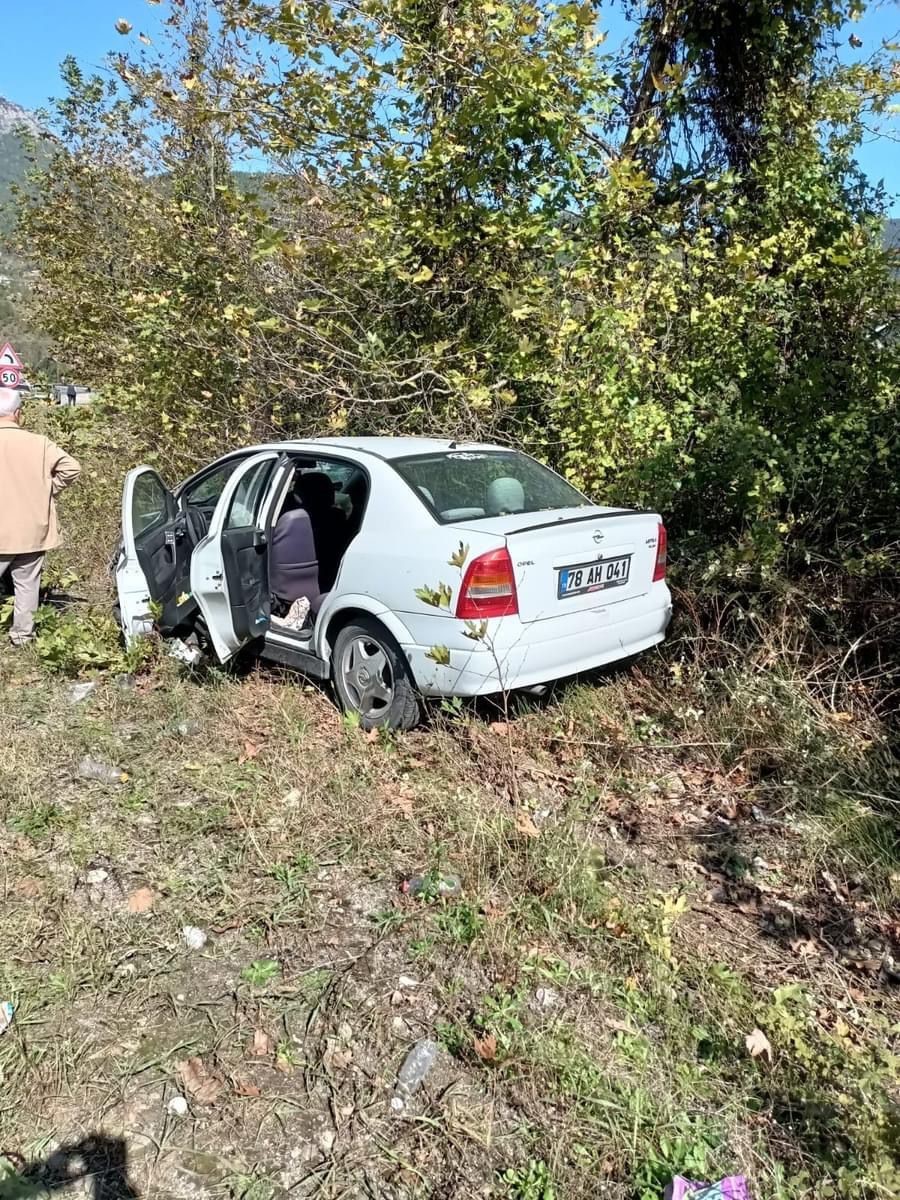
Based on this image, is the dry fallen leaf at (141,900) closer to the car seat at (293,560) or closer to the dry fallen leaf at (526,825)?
the dry fallen leaf at (526,825)

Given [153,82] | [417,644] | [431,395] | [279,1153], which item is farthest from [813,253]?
[279,1153]

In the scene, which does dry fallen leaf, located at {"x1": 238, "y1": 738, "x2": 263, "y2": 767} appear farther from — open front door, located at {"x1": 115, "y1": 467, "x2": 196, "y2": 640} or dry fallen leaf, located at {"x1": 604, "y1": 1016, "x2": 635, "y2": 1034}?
dry fallen leaf, located at {"x1": 604, "y1": 1016, "x2": 635, "y2": 1034}

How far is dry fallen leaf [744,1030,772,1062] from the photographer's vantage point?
231 centimetres

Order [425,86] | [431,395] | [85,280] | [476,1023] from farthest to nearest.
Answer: [85,280]
[431,395]
[425,86]
[476,1023]

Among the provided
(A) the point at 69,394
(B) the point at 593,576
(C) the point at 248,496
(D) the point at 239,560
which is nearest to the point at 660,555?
(B) the point at 593,576

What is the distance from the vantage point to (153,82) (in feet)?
23.4

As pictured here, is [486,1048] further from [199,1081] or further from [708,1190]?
[199,1081]

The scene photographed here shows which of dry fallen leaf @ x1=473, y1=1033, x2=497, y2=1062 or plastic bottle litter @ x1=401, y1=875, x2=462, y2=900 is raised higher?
plastic bottle litter @ x1=401, y1=875, x2=462, y2=900

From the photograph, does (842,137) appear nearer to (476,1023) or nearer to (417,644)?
(417,644)

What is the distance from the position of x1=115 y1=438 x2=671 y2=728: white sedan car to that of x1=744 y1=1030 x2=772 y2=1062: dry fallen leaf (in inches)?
68.9

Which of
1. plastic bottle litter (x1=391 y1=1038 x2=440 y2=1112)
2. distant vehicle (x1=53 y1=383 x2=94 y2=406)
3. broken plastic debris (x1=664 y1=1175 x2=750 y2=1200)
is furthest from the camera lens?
distant vehicle (x1=53 y1=383 x2=94 y2=406)

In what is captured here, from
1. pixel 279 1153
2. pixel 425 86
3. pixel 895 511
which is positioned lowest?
pixel 279 1153

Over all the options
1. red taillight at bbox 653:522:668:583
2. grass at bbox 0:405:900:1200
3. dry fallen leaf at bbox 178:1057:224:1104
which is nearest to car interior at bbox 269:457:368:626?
grass at bbox 0:405:900:1200

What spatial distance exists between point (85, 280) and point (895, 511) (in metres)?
13.5
